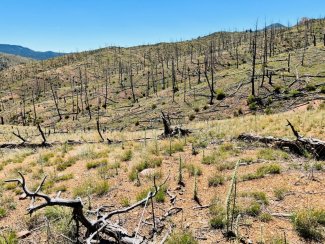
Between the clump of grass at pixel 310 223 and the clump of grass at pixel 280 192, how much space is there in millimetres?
1151

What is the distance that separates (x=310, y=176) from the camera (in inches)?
380

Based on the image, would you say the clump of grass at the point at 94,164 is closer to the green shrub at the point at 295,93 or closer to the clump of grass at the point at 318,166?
the clump of grass at the point at 318,166

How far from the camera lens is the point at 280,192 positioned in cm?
857

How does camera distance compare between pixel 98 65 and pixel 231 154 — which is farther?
pixel 98 65

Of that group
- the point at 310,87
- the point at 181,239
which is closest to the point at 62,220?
the point at 181,239

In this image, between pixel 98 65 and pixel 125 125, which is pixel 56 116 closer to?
pixel 125 125

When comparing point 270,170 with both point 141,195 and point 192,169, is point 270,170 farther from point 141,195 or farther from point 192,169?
point 141,195

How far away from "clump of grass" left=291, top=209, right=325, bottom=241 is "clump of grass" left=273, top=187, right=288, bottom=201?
1151mm

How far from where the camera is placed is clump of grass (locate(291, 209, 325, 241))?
21.6 feet

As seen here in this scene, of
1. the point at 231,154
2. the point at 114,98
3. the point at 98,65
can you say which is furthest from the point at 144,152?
the point at 98,65

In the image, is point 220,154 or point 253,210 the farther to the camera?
point 220,154

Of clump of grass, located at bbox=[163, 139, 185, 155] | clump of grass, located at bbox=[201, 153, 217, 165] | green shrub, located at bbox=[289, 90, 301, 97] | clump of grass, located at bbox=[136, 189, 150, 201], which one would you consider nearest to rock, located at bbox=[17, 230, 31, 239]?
clump of grass, located at bbox=[136, 189, 150, 201]

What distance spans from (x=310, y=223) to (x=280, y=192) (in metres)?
1.80

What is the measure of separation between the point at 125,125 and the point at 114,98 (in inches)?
1717
